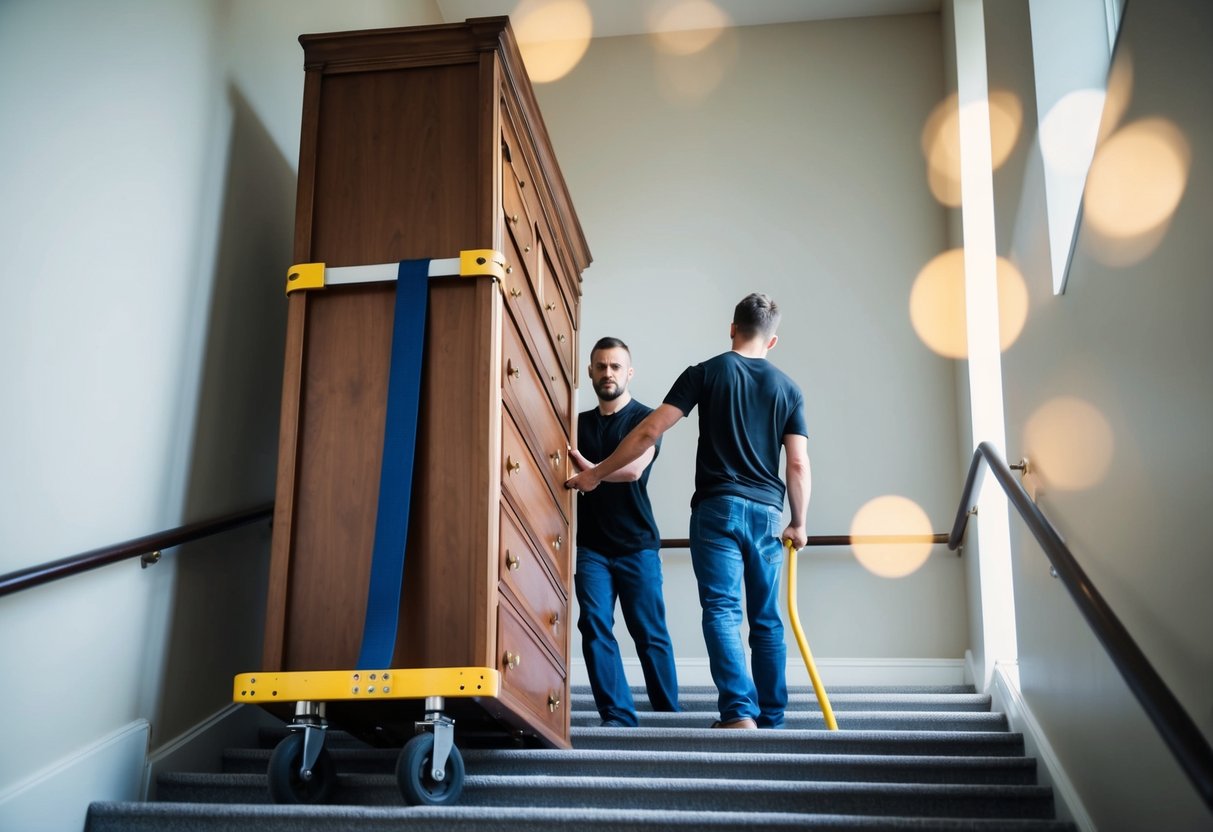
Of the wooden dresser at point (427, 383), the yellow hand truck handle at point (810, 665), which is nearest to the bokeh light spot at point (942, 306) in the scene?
the yellow hand truck handle at point (810, 665)

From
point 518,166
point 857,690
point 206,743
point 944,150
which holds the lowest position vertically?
point 206,743

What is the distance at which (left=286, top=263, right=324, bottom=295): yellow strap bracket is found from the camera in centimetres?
344

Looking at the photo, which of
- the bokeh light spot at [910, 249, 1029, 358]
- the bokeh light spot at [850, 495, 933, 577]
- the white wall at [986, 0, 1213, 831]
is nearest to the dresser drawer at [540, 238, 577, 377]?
the white wall at [986, 0, 1213, 831]

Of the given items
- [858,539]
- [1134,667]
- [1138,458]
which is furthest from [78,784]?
[858,539]

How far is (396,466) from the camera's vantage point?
10.5ft

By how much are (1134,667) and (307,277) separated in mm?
2383

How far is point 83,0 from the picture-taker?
321 centimetres

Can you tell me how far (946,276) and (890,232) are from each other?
1.31 ft

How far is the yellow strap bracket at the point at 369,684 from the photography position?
2959 millimetres

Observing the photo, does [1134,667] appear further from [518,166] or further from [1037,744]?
[518,166]

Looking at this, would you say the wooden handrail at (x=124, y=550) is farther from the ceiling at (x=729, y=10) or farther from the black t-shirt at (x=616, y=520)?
the ceiling at (x=729, y=10)

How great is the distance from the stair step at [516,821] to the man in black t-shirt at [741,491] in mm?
1288

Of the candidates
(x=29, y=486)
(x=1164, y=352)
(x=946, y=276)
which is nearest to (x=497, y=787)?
(x=29, y=486)

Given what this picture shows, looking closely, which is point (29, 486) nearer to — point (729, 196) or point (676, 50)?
point (729, 196)
